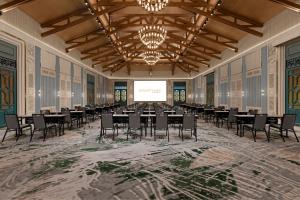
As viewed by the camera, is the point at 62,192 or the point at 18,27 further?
the point at 18,27

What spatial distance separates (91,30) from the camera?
14477mm

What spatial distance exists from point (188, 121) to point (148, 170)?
339 cm

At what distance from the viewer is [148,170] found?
4305 mm

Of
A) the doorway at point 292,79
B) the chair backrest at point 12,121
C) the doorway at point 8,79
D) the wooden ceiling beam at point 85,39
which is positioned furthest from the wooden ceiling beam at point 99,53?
the doorway at point 292,79

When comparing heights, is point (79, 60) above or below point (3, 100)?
above

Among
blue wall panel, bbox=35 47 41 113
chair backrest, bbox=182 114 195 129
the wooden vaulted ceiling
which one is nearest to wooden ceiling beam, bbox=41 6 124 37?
the wooden vaulted ceiling

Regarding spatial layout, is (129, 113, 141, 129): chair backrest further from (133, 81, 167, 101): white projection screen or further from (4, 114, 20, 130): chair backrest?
(133, 81, 167, 101): white projection screen

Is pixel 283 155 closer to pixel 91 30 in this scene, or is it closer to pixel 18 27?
pixel 18 27

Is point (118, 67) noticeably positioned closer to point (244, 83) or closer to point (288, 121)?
point (244, 83)

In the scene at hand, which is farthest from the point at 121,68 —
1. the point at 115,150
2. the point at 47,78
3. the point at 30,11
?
the point at 115,150

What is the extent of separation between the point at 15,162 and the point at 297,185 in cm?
489

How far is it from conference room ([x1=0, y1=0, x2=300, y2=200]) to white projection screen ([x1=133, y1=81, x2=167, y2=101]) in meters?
7.83

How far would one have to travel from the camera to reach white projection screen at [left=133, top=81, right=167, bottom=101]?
1122 inches

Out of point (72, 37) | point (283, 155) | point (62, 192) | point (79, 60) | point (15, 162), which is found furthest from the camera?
point (79, 60)
